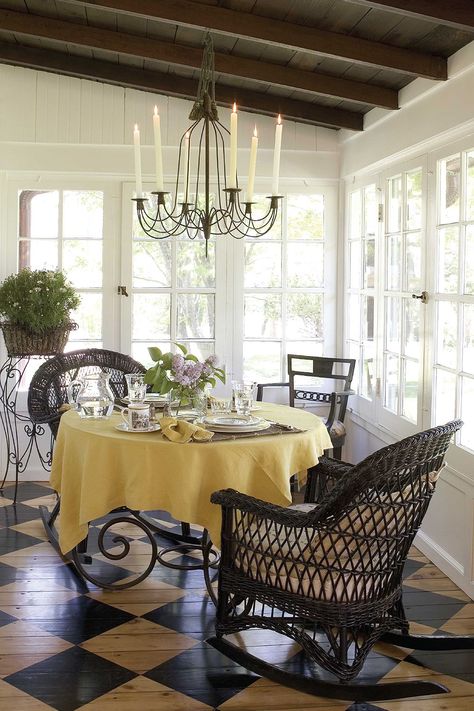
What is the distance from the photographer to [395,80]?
4.61 meters

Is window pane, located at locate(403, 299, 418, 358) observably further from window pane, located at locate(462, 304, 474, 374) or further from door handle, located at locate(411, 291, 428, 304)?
window pane, located at locate(462, 304, 474, 374)

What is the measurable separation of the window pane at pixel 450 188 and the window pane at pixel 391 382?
1015mm

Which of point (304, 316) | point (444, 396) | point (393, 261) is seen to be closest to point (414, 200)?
point (393, 261)

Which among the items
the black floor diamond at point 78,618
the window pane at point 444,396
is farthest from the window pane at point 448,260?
the black floor diamond at point 78,618

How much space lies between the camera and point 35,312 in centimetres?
512

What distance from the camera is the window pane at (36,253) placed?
18.9ft

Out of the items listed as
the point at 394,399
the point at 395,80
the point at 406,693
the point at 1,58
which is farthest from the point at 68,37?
the point at 406,693

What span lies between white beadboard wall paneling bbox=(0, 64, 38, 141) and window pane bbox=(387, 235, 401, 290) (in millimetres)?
2410

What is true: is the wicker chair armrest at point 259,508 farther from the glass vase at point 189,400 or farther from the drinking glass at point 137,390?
the drinking glass at point 137,390

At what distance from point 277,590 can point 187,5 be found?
267cm

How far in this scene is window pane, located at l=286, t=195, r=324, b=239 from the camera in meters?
5.90

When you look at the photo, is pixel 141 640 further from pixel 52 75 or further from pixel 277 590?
pixel 52 75

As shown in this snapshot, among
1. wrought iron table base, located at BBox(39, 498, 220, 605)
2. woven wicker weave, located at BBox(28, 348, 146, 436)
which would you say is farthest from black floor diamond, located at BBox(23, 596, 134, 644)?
woven wicker weave, located at BBox(28, 348, 146, 436)

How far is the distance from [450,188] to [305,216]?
1888 millimetres
